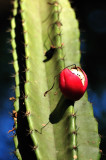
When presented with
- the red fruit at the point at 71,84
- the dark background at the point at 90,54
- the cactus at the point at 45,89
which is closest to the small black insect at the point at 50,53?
the cactus at the point at 45,89

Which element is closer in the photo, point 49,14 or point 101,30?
point 49,14

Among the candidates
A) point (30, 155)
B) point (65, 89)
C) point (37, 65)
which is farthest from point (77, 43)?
point (30, 155)

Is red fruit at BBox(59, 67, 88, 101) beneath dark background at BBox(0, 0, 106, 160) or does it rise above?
beneath

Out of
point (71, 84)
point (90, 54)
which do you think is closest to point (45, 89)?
point (71, 84)

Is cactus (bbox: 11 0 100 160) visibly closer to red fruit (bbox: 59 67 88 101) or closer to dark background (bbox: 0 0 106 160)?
red fruit (bbox: 59 67 88 101)

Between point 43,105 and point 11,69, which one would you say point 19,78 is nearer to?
point 43,105

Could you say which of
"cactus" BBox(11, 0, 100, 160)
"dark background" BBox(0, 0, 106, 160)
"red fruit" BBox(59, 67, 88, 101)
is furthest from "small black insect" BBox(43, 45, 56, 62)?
"dark background" BBox(0, 0, 106, 160)
